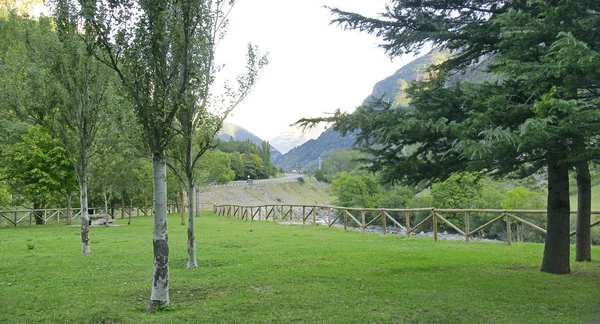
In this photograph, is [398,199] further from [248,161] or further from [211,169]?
[248,161]

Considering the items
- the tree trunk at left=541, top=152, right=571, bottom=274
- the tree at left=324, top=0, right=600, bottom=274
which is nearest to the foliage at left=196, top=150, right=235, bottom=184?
the tree at left=324, top=0, right=600, bottom=274

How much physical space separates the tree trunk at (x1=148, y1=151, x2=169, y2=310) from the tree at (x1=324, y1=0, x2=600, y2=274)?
138 inches

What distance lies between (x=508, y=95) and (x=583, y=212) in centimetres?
466

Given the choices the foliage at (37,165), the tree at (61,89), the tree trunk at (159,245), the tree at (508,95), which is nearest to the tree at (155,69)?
the tree trunk at (159,245)

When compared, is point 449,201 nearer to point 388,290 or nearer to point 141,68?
point 388,290

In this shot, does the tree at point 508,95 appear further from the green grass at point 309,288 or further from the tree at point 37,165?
the tree at point 37,165

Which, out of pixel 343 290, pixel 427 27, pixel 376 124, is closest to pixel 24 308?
pixel 343 290

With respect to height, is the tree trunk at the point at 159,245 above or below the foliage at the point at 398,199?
above

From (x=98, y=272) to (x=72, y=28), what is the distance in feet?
16.9

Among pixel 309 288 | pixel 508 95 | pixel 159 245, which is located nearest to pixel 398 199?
pixel 309 288

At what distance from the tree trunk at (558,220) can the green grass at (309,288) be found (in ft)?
1.10

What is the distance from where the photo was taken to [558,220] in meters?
7.71

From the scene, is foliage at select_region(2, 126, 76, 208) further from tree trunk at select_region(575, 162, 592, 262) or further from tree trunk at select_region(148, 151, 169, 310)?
tree trunk at select_region(575, 162, 592, 262)

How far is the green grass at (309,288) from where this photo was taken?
5.48 m
